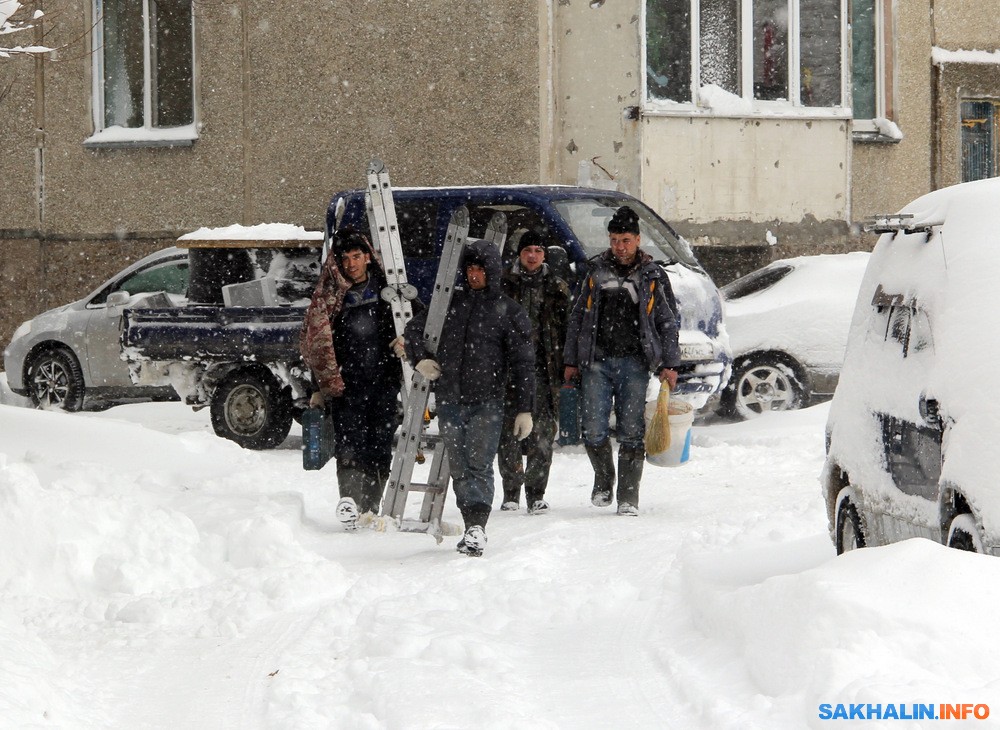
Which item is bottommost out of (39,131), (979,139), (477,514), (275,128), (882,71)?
(477,514)

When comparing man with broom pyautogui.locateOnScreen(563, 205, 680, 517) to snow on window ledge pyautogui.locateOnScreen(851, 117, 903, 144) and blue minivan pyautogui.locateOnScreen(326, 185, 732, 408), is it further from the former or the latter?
snow on window ledge pyautogui.locateOnScreen(851, 117, 903, 144)

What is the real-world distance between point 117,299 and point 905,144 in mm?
12115

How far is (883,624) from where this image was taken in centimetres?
446

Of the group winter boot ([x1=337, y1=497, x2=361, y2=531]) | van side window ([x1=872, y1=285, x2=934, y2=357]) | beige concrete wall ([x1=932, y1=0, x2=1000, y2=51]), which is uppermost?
beige concrete wall ([x1=932, y1=0, x2=1000, y2=51])

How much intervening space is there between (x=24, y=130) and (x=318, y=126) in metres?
4.18

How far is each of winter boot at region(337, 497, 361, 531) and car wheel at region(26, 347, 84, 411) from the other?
724 cm

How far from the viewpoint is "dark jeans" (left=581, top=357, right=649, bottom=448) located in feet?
30.7

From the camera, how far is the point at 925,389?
5.43 m

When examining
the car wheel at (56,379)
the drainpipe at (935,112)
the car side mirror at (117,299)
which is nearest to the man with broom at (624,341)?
the car side mirror at (117,299)

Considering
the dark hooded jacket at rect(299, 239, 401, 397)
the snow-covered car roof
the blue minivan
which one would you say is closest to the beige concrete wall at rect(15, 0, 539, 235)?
the snow-covered car roof

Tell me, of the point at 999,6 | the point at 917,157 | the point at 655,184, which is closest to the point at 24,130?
the point at 655,184

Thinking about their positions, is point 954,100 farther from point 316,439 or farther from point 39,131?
point 316,439

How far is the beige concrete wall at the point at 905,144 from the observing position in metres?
21.1

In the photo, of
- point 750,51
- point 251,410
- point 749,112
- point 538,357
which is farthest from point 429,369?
point 750,51
